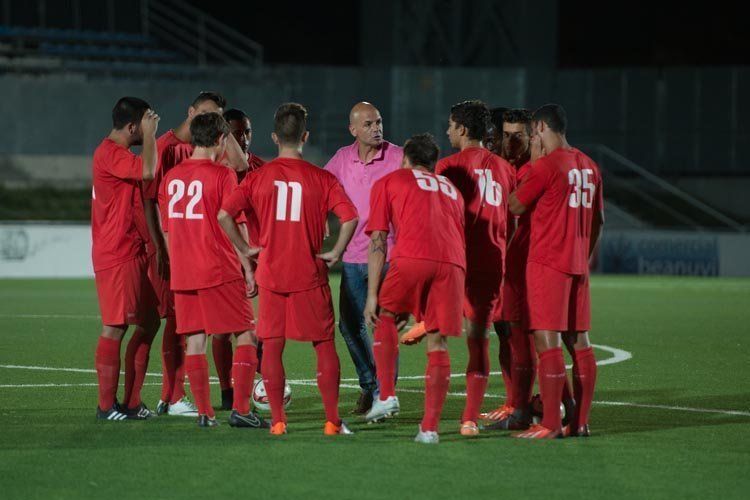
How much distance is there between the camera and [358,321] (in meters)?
9.20

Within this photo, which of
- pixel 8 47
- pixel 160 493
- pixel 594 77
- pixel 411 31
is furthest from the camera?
pixel 594 77

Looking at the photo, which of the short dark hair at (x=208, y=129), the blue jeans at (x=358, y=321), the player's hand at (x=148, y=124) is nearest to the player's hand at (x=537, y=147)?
the blue jeans at (x=358, y=321)

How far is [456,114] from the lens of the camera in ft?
27.0

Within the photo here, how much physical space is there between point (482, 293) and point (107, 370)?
2.54 meters

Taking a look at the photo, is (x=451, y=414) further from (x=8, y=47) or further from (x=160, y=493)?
(x=8, y=47)

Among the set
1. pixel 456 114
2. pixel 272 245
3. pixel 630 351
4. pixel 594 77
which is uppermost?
A: pixel 594 77

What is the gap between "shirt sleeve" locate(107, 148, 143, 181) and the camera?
8328 millimetres

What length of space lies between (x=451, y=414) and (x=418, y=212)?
1.92 m

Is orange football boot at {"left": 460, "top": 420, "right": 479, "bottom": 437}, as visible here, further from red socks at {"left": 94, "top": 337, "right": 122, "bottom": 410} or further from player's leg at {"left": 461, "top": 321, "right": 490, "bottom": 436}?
red socks at {"left": 94, "top": 337, "right": 122, "bottom": 410}

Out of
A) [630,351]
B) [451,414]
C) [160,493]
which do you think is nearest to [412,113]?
[630,351]

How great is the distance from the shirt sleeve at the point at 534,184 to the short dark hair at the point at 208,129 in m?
1.93

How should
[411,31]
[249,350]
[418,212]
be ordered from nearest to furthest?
[418,212]
[249,350]
[411,31]

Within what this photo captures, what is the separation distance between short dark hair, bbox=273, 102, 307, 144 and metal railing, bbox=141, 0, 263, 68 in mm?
28379

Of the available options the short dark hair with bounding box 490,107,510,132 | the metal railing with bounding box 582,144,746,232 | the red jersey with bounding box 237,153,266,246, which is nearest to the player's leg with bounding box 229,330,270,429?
the red jersey with bounding box 237,153,266,246
